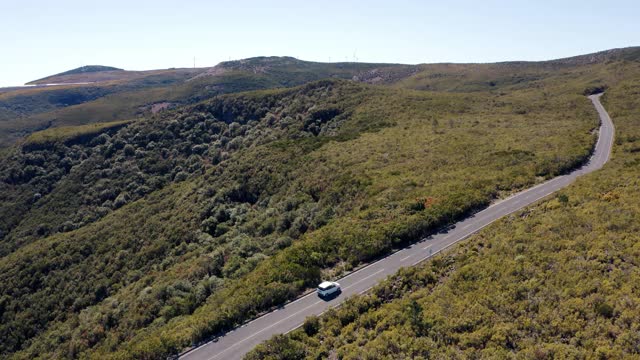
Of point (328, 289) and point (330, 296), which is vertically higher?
point (328, 289)

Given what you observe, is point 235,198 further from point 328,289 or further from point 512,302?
point 512,302

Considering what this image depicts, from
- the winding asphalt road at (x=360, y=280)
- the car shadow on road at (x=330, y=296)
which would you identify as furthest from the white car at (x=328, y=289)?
the winding asphalt road at (x=360, y=280)

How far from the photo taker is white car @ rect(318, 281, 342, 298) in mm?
29297

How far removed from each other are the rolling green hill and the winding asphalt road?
128cm

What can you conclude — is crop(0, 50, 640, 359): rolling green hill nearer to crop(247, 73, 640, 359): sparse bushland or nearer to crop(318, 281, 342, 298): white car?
crop(318, 281, 342, 298): white car

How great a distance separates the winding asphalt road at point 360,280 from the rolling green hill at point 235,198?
1.28m

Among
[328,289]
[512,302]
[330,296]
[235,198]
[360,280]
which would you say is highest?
[512,302]

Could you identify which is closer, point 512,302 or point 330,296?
point 512,302

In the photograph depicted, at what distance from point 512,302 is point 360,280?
37.8 feet

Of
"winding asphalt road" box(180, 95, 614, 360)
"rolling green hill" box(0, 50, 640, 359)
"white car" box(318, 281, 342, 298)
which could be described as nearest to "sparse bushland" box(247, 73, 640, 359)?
"winding asphalt road" box(180, 95, 614, 360)

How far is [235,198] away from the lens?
68938mm

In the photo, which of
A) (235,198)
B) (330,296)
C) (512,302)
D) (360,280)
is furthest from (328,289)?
(235,198)

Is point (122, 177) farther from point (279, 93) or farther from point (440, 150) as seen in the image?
point (440, 150)

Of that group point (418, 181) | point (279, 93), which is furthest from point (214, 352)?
point (279, 93)
